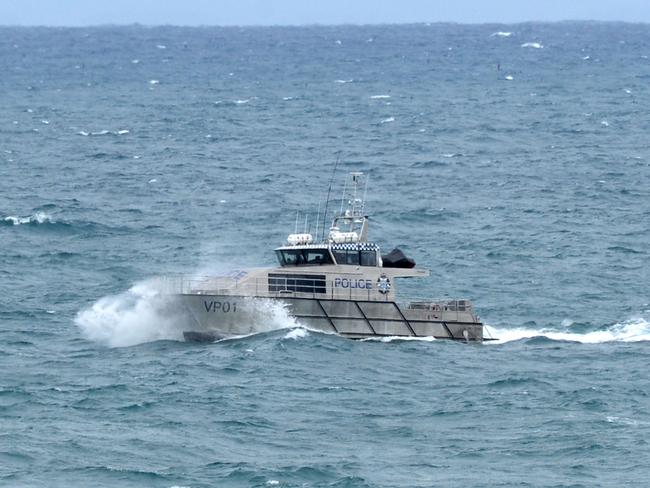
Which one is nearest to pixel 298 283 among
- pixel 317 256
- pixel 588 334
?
pixel 317 256

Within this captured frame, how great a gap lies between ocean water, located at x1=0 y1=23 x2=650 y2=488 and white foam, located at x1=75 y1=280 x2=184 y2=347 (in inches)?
4.7

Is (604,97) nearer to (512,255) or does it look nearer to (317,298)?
(512,255)

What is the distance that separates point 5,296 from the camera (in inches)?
2825

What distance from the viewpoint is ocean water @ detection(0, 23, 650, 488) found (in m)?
48.3

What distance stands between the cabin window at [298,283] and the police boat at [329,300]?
4 centimetres

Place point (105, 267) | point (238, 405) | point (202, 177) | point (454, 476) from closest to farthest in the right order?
point (454, 476), point (238, 405), point (105, 267), point (202, 177)

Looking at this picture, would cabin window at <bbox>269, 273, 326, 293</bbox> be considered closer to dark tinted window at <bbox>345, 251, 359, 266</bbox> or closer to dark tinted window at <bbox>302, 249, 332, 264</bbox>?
dark tinted window at <bbox>302, 249, 332, 264</bbox>

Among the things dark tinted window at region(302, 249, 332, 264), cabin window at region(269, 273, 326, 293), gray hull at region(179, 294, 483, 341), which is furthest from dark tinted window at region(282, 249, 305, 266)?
gray hull at region(179, 294, 483, 341)

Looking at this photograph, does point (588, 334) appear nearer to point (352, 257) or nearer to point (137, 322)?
point (352, 257)

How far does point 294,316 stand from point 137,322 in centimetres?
612

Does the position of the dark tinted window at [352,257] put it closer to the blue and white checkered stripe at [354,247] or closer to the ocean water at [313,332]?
the blue and white checkered stripe at [354,247]

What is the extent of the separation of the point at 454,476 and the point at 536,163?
71.9 meters

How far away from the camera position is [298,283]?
210 ft

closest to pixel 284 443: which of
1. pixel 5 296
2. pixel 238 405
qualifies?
pixel 238 405
